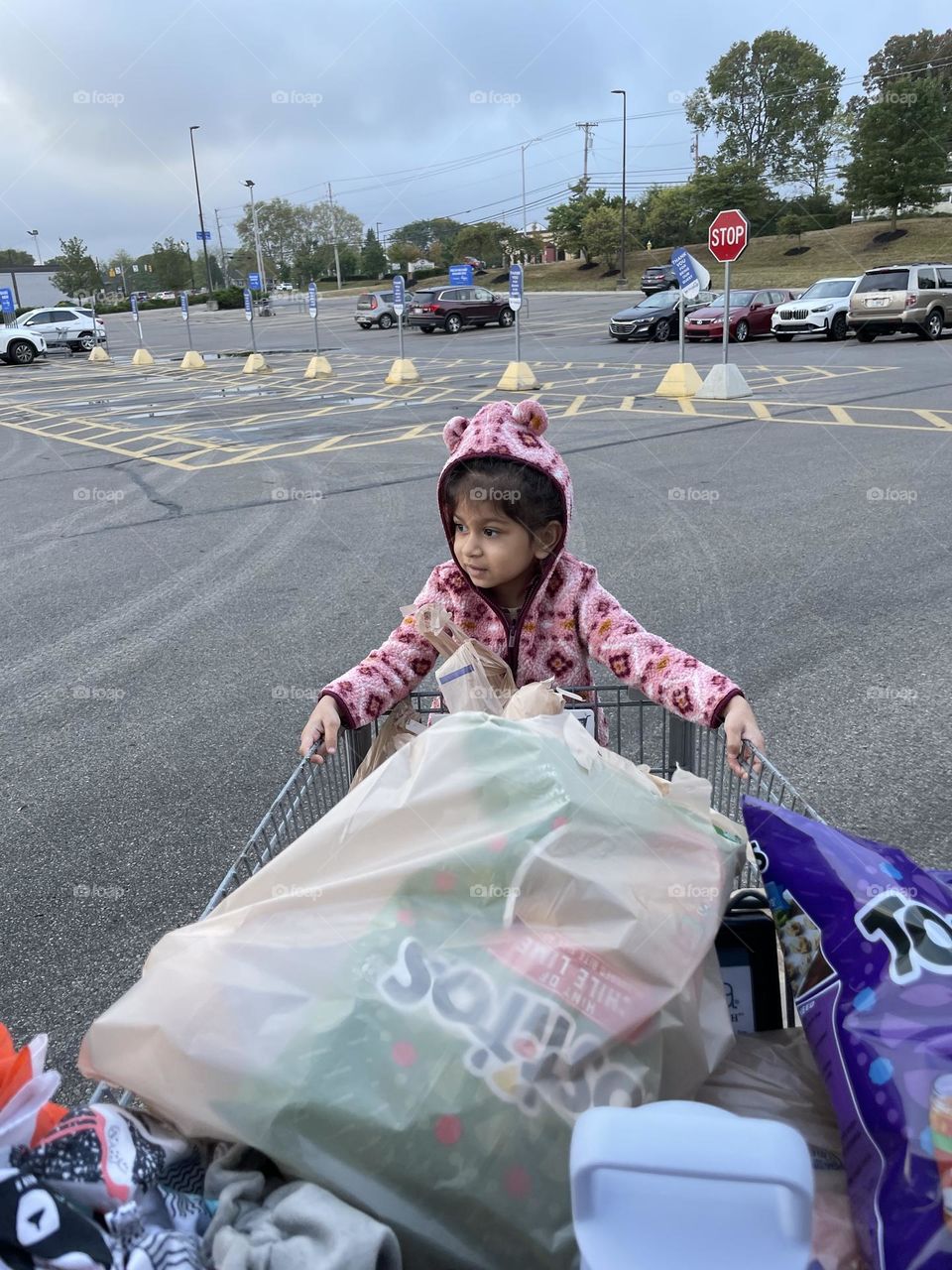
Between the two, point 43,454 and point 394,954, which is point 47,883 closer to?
point 394,954

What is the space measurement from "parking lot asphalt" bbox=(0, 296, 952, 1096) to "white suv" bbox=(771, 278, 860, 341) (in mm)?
10258

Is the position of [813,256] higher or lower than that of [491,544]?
higher

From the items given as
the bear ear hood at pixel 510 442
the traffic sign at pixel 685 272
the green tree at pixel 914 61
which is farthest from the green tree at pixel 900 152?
the bear ear hood at pixel 510 442

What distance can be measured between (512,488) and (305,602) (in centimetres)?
376

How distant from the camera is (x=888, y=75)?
6328cm

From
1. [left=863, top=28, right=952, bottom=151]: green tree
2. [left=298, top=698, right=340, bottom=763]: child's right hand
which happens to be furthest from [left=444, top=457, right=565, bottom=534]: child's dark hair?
[left=863, top=28, right=952, bottom=151]: green tree

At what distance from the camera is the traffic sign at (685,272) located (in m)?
14.0

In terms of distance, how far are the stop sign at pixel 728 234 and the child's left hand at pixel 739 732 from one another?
1356cm

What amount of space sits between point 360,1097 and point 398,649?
127 centimetres

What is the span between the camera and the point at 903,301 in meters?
21.8

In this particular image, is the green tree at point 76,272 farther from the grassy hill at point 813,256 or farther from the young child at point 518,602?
the young child at point 518,602

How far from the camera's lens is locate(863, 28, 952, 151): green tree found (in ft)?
205

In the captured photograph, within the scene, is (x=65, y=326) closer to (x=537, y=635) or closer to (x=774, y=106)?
(x=537, y=635)

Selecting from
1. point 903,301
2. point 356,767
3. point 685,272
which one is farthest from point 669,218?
point 356,767
